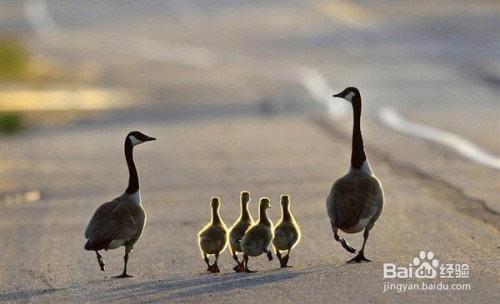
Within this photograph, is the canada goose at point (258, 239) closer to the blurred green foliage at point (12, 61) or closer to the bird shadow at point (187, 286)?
the bird shadow at point (187, 286)

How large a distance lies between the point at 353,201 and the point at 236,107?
68.4 feet

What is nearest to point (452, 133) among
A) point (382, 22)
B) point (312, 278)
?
point (312, 278)

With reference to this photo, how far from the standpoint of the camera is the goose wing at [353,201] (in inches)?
466

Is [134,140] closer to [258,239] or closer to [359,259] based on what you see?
[258,239]

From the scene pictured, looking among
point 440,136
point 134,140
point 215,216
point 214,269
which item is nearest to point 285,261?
point 214,269

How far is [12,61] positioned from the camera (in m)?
46.8

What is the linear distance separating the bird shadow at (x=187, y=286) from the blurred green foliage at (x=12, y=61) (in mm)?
32448

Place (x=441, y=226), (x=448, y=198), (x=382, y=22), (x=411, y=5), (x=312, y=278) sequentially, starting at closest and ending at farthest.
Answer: (x=312, y=278)
(x=441, y=226)
(x=448, y=198)
(x=382, y=22)
(x=411, y=5)

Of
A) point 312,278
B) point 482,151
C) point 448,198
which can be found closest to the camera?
point 312,278

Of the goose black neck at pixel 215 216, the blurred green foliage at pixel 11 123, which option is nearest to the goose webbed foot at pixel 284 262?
the goose black neck at pixel 215 216

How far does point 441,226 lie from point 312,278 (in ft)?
10.3

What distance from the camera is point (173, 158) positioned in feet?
75.5

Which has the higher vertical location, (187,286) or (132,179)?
(132,179)

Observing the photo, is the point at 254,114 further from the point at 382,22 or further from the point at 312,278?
the point at 382,22
